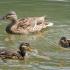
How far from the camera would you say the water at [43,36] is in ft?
38.5

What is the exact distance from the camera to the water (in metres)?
11.7

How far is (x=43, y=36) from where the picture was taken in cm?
1498

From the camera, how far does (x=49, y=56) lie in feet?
40.6

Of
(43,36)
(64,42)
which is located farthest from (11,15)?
(64,42)

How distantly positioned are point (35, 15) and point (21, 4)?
1.36 m

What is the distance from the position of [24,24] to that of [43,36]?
1454mm

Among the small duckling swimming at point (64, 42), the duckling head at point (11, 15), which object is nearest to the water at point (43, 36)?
the small duckling swimming at point (64, 42)

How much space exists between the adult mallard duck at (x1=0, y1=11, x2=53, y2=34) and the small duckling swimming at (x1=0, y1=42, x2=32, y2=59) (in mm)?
2931

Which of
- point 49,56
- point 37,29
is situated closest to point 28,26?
point 37,29

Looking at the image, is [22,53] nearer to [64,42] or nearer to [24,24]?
[64,42]

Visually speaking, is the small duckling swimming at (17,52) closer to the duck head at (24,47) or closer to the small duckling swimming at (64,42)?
the duck head at (24,47)

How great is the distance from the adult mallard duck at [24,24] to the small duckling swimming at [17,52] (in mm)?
2931

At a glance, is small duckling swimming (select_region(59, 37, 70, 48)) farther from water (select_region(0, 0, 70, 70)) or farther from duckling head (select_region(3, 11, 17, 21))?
duckling head (select_region(3, 11, 17, 21))

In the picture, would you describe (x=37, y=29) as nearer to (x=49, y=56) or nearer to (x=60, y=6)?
(x=60, y=6)
